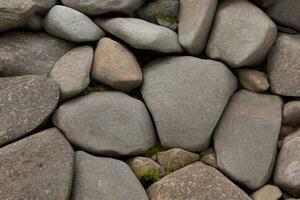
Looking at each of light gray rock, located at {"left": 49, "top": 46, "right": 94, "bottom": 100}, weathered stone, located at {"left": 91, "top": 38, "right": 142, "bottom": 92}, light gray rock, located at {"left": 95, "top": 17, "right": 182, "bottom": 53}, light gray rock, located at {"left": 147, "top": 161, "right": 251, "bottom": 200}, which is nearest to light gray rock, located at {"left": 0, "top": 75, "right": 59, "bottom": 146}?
light gray rock, located at {"left": 49, "top": 46, "right": 94, "bottom": 100}

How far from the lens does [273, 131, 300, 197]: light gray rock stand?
5.74 feet

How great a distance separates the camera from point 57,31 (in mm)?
1918

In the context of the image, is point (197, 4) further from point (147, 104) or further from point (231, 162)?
point (231, 162)

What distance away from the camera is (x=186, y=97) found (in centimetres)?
187

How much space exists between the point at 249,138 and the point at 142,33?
634mm

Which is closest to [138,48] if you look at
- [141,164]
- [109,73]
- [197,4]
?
[109,73]

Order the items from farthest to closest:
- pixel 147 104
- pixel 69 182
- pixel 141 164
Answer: pixel 147 104 < pixel 141 164 < pixel 69 182

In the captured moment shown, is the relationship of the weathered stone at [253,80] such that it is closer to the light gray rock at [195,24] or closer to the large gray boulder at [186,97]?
the large gray boulder at [186,97]

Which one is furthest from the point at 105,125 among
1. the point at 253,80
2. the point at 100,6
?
the point at 253,80

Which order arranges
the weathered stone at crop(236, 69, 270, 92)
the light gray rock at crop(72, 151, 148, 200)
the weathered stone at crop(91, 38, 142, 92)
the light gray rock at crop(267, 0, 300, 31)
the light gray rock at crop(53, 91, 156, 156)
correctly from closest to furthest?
the light gray rock at crop(72, 151, 148, 200), the light gray rock at crop(53, 91, 156, 156), the weathered stone at crop(91, 38, 142, 92), the weathered stone at crop(236, 69, 270, 92), the light gray rock at crop(267, 0, 300, 31)

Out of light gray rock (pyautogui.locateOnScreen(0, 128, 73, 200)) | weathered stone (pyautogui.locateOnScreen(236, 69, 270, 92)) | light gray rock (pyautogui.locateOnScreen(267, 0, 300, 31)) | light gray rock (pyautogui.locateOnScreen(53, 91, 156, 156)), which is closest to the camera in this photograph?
light gray rock (pyautogui.locateOnScreen(0, 128, 73, 200))

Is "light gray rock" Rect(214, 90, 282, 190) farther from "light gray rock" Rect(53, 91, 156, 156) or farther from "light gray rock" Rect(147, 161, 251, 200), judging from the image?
"light gray rock" Rect(53, 91, 156, 156)

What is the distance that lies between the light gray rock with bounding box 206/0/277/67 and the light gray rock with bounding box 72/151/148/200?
0.68m

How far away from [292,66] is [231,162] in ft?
1.73
